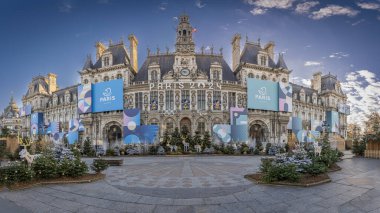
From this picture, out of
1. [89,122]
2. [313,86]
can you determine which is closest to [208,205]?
[89,122]

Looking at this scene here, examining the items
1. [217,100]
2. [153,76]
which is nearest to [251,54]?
[217,100]

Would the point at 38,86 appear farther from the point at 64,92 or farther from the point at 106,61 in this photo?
the point at 106,61

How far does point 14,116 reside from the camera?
85.1m

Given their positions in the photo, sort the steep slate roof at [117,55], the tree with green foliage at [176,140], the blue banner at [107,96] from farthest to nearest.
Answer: the steep slate roof at [117,55] < the blue banner at [107,96] < the tree with green foliage at [176,140]

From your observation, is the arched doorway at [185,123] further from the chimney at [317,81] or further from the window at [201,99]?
the chimney at [317,81]

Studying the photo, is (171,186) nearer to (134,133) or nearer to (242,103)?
(134,133)

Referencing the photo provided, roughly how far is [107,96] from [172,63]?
44.9 feet

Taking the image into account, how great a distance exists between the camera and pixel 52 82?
2608 inches

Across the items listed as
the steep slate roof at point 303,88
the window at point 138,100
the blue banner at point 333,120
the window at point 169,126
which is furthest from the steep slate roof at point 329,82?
the window at point 138,100

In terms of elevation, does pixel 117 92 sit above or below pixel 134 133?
above

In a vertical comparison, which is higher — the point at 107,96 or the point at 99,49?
the point at 99,49

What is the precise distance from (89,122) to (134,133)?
1083 cm

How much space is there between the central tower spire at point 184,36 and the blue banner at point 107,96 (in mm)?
12805

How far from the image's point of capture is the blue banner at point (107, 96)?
140ft
